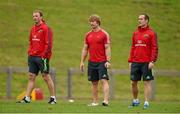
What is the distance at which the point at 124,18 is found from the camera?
3934 cm

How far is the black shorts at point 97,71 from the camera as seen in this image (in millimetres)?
17906

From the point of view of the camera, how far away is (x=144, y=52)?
700 inches

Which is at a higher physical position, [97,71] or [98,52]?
[98,52]

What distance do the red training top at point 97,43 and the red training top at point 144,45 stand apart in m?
0.66

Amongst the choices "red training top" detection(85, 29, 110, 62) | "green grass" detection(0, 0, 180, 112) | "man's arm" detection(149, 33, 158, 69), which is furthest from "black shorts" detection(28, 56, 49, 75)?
"green grass" detection(0, 0, 180, 112)

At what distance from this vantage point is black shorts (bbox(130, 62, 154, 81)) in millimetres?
17750

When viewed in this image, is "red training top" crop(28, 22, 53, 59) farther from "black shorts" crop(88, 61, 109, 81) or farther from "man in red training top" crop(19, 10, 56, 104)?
"black shorts" crop(88, 61, 109, 81)

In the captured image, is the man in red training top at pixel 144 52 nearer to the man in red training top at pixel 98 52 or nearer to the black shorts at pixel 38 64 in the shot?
the man in red training top at pixel 98 52

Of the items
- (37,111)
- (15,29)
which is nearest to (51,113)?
(37,111)

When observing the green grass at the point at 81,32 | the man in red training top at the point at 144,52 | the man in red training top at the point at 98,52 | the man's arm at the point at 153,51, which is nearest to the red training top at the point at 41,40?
the man in red training top at the point at 98,52

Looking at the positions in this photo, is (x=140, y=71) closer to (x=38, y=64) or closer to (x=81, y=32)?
(x=38, y=64)

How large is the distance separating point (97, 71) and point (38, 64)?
59.9 inches

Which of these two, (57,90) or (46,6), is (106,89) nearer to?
(57,90)

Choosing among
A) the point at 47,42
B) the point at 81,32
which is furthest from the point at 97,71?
the point at 81,32
